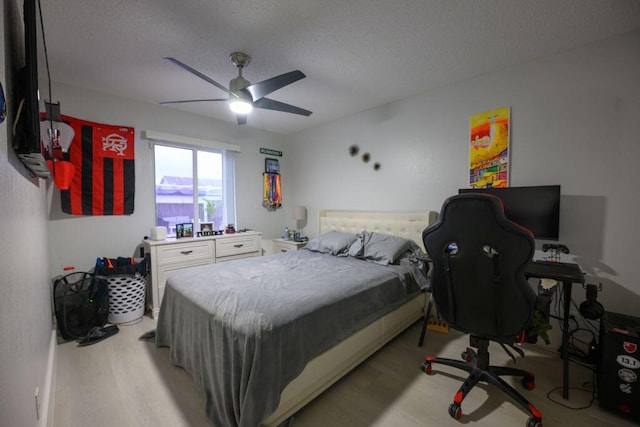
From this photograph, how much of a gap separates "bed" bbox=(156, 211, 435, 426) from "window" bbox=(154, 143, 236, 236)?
161 cm

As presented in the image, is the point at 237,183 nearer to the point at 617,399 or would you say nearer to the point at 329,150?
the point at 329,150

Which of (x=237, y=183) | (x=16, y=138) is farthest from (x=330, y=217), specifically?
(x=16, y=138)

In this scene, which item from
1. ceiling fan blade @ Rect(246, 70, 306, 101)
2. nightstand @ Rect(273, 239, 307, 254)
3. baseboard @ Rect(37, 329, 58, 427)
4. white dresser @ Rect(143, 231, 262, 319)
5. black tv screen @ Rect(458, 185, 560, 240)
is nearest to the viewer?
baseboard @ Rect(37, 329, 58, 427)

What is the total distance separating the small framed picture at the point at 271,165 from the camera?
15.2 ft

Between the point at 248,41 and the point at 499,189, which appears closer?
the point at 248,41

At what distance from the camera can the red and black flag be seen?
2.86 metres

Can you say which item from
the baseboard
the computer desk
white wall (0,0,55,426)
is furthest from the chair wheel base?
the baseboard

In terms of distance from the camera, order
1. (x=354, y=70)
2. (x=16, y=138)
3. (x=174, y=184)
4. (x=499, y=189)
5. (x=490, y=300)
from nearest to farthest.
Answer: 1. (x=16, y=138)
2. (x=490, y=300)
3. (x=499, y=189)
4. (x=354, y=70)
5. (x=174, y=184)

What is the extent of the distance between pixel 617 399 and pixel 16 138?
134 inches

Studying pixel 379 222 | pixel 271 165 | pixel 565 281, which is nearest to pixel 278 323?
pixel 565 281

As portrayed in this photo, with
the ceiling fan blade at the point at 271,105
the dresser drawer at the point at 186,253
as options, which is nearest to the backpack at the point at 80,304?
the dresser drawer at the point at 186,253

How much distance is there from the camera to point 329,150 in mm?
4250

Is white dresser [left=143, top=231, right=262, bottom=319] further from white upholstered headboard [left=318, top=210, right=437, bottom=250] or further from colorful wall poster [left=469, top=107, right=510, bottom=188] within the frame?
colorful wall poster [left=469, top=107, right=510, bottom=188]

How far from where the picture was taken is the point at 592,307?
193 cm
